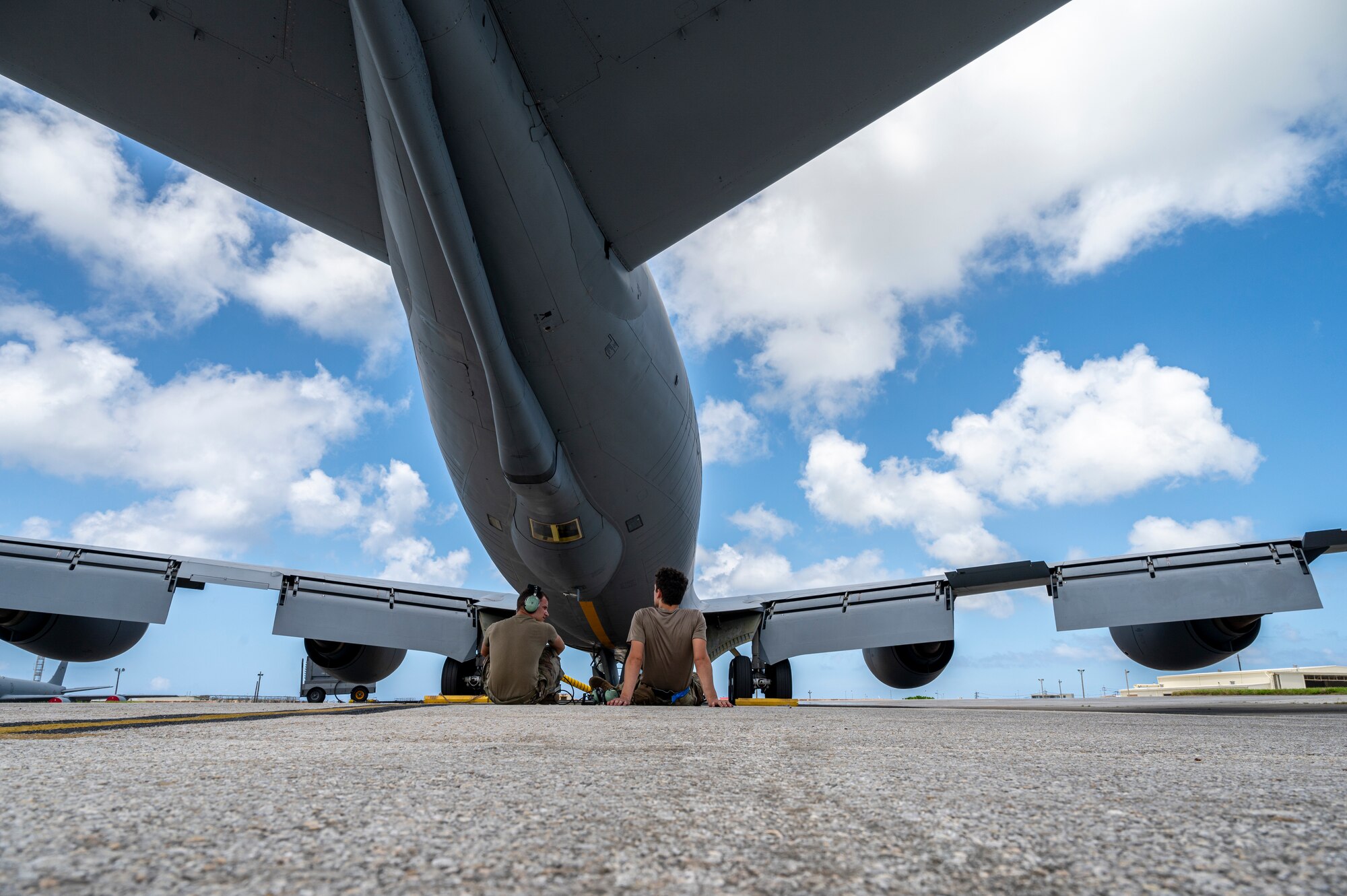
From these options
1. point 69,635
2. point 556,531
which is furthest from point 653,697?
point 69,635

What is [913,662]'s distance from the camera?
1121 cm

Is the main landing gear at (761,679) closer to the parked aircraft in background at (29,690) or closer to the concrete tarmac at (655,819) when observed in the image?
the concrete tarmac at (655,819)

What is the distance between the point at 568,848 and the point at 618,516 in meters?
7.21

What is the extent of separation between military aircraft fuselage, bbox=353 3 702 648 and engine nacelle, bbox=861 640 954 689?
14.4 ft

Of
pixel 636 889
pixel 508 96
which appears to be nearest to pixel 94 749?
pixel 636 889

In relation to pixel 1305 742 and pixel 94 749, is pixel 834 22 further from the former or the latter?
pixel 94 749

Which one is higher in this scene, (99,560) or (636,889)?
(99,560)

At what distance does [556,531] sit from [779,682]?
4.99 m

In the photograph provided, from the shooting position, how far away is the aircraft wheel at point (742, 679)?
11.4m

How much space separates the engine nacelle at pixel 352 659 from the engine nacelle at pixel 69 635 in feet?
6.82

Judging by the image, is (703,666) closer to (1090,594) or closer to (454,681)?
(1090,594)

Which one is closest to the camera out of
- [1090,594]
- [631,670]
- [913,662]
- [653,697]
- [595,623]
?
[631,670]

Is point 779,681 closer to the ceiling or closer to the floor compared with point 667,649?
closer to the floor

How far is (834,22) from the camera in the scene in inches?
181
